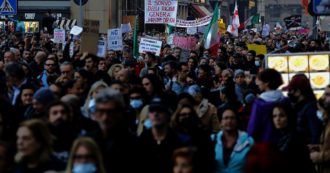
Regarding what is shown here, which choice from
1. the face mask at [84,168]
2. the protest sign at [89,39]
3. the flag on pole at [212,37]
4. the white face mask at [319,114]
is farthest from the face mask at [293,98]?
the flag on pole at [212,37]

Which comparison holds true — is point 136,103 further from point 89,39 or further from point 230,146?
point 89,39

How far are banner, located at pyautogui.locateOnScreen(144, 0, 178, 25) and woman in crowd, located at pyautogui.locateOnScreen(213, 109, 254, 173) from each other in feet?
55.3

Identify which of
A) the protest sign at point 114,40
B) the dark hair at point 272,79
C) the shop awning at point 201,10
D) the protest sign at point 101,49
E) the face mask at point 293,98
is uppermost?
the shop awning at point 201,10

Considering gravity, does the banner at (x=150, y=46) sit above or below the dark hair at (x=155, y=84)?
above

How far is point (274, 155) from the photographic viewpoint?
5.92 metres

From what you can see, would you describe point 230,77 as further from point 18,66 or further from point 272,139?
point 272,139

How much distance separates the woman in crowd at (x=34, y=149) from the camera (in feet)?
23.6

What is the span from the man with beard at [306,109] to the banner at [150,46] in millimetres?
11611

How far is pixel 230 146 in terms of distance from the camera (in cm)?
878

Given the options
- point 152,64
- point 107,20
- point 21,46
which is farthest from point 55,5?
point 152,64

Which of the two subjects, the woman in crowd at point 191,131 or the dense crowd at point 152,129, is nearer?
the dense crowd at point 152,129

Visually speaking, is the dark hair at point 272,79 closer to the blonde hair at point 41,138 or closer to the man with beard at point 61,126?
the man with beard at point 61,126

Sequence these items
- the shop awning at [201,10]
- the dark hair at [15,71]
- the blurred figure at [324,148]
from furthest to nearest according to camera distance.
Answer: the shop awning at [201,10] < the dark hair at [15,71] < the blurred figure at [324,148]

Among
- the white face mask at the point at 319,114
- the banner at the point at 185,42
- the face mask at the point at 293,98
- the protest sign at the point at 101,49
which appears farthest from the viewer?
the banner at the point at 185,42
